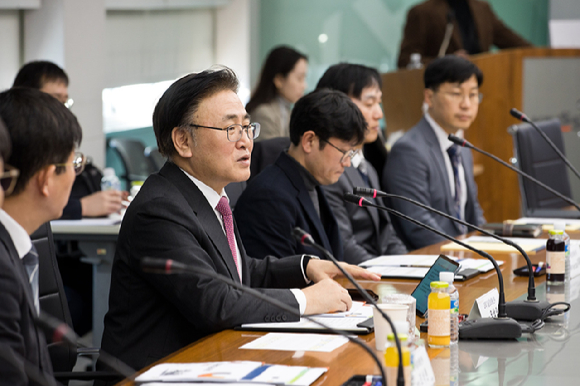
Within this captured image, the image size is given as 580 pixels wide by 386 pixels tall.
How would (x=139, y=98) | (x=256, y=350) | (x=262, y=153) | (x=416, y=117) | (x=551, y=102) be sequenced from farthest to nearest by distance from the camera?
(x=139, y=98) < (x=551, y=102) < (x=416, y=117) < (x=262, y=153) < (x=256, y=350)

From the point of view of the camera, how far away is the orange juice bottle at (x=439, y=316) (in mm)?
1603

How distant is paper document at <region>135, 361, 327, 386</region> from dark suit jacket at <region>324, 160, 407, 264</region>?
153cm

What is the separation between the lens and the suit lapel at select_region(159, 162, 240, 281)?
1.83 m

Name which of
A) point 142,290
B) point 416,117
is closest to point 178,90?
point 142,290

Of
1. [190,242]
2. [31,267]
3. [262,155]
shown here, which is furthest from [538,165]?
[31,267]

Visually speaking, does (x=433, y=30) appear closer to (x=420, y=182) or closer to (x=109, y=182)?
(x=420, y=182)

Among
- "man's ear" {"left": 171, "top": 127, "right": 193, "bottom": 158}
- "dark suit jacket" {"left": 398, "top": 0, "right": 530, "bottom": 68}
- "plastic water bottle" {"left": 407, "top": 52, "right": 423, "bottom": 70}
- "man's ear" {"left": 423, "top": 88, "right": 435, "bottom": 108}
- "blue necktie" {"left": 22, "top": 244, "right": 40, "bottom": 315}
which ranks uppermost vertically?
"dark suit jacket" {"left": 398, "top": 0, "right": 530, "bottom": 68}

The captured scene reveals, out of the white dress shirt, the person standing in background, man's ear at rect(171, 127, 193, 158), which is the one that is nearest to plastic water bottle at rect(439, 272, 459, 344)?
man's ear at rect(171, 127, 193, 158)

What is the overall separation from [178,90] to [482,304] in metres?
0.89

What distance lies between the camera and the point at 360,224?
315 centimetres

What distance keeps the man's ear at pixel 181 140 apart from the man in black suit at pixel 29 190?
532 millimetres

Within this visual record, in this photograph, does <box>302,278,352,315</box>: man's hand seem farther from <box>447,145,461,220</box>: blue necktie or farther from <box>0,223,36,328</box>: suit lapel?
<box>447,145,461,220</box>: blue necktie

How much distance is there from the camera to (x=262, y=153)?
2959mm

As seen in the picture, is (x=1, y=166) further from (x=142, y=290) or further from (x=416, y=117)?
(x=416, y=117)
